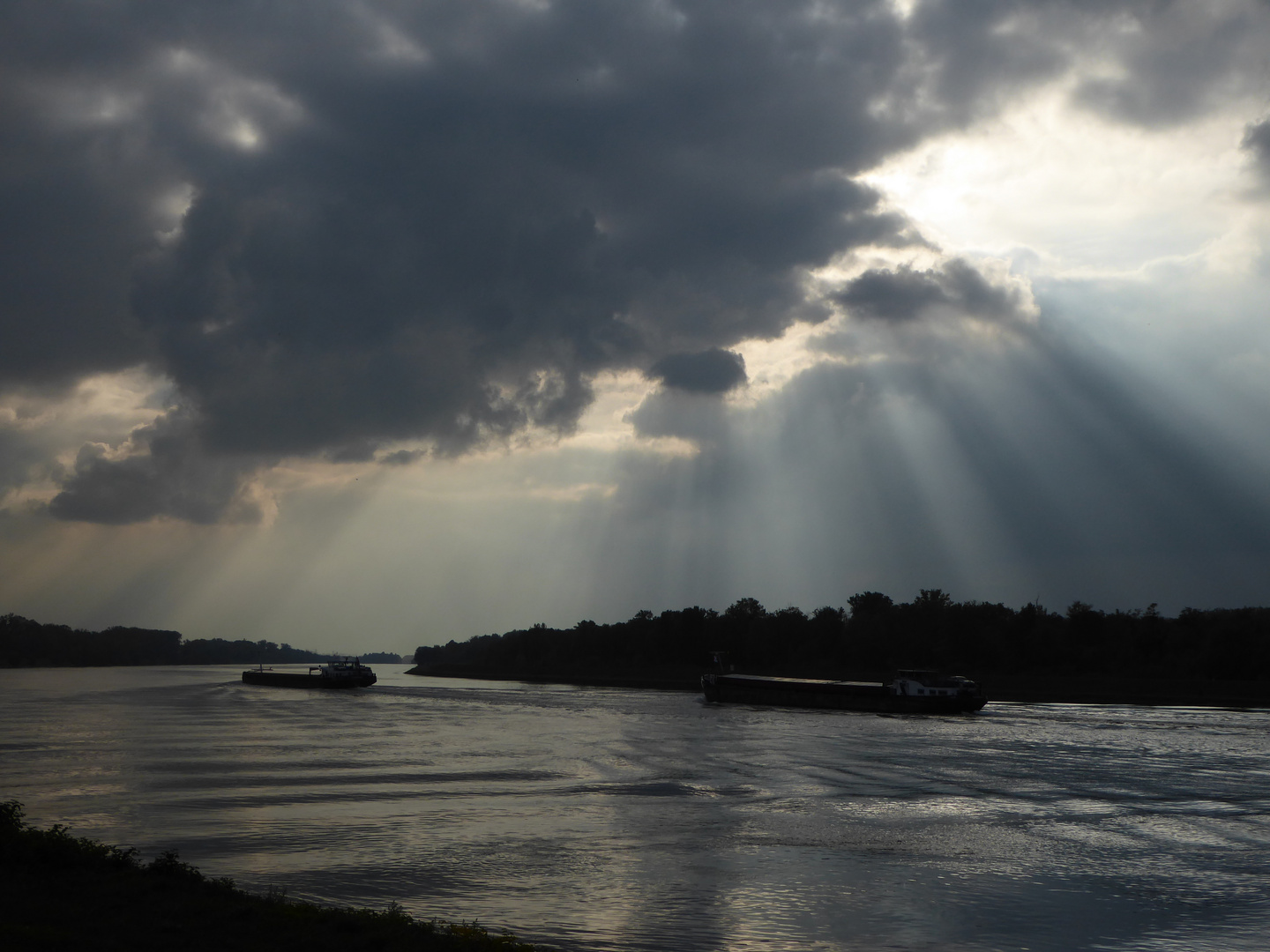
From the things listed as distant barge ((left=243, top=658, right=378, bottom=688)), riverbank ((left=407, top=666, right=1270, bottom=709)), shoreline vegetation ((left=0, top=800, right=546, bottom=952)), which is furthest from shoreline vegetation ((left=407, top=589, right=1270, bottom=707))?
shoreline vegetation ((left=0, top=800, right=546, bottom=952))

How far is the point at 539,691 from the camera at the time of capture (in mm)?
147875

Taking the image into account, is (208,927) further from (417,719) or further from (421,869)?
(417,719)

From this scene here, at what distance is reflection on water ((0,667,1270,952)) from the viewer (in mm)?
20656

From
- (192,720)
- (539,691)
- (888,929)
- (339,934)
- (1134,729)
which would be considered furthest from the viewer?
(539,691)

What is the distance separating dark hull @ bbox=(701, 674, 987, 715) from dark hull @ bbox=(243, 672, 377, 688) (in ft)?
188

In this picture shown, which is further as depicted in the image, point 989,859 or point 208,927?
point 989,859

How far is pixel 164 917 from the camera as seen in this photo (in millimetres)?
15828

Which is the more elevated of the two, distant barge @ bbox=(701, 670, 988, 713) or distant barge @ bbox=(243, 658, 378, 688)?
distant barge @ bbox=(701, 670, 988, 713)

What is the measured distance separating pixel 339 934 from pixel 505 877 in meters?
8.53

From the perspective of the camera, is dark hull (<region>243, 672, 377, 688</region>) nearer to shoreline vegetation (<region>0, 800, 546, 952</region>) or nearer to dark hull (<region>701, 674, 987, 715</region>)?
dark hull (<region>701, 674, 987, 715</region>)

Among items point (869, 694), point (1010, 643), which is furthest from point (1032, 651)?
point (869, 694)

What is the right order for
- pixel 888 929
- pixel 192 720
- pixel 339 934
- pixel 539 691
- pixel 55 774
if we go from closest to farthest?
pixel 339 934 → pixel 888 929 → pixel 55 774 → pixel 192 720 → pixel 539 691

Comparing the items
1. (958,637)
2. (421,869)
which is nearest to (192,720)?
(421,869)

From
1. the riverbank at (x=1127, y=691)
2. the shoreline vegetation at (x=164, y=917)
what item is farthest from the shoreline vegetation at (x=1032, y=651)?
the shoreline vegetation at (x=164, y=917)
